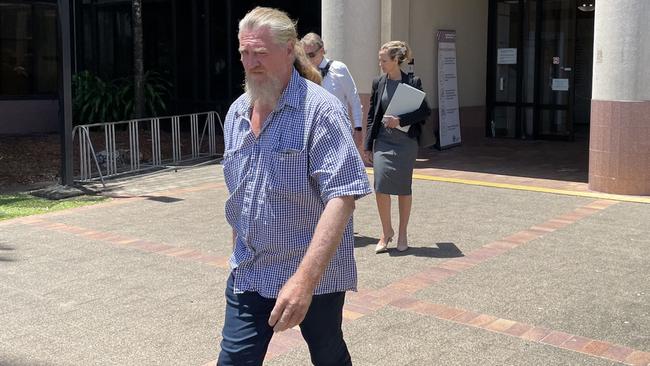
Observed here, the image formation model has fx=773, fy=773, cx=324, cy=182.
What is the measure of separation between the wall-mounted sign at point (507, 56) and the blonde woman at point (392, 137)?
383 inches

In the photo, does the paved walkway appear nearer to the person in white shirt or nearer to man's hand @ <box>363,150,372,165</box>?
man's hand @ <box>363,150,372,165</box>

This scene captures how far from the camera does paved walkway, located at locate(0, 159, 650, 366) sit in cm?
464

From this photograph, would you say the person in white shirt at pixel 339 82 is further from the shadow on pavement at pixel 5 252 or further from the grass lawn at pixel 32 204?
the grass lawn at pixel 32 204

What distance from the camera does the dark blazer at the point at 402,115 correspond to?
6.53 m

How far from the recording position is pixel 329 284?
2.99 meters

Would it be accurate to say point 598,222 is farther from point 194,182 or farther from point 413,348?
point 194,182

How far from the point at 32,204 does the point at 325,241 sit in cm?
780

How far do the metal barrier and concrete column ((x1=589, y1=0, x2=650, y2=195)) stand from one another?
21.3ft

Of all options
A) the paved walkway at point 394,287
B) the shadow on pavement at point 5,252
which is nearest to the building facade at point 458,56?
the paved walkway at point 394,287

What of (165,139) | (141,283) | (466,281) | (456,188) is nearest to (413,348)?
(466,281)

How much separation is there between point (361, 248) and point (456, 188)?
11.1ft

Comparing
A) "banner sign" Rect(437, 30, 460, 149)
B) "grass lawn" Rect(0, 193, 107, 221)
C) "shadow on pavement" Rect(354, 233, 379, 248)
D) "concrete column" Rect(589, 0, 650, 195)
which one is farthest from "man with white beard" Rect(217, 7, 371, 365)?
"banner sign" Rect(437, 30, 460, 149)

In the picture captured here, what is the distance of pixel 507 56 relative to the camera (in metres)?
15.9

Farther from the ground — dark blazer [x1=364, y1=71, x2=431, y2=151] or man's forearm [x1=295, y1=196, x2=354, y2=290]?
dark blazer [x1=364, y1=71, x2=431, y2=151]
